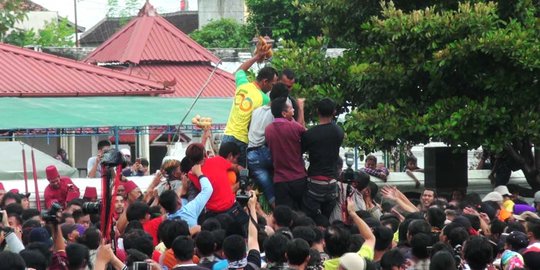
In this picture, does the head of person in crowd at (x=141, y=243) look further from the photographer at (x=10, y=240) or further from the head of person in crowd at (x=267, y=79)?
the head of person in crowd at (x=267, y=79)

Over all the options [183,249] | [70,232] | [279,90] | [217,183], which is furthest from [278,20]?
[183,249]

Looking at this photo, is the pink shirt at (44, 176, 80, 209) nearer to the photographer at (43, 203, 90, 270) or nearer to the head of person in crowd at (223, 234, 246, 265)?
the photographer at (43, 203, 90, 270)

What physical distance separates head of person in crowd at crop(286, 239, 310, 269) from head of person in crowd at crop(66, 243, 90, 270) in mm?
1628

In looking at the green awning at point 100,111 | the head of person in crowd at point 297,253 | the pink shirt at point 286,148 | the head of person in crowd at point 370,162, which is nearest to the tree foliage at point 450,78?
the head of person in crowd at point 370,162

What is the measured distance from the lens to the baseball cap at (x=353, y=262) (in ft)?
35.1

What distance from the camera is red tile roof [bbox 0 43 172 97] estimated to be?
2867 centimetres

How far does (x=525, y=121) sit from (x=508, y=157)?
253cm

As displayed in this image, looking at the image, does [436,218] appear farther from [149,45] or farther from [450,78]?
[149,45]

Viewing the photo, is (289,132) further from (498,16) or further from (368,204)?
(498,16)

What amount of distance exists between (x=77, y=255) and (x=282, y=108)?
163 inches

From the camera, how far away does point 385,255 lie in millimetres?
11273

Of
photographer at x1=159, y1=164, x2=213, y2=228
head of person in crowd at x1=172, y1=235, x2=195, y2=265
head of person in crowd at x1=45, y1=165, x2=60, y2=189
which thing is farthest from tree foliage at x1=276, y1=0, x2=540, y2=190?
head of person in crowd at x1=172, y1=235, x2=195, y2=265

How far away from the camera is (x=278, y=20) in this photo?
5319cm

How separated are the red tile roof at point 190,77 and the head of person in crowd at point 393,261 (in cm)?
2631
